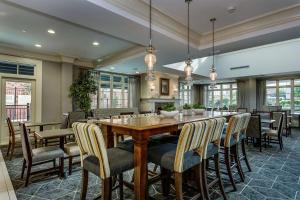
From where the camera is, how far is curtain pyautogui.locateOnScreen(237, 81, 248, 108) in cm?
1071

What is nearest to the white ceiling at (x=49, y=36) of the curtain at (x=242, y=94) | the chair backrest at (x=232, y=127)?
the chair backrest at (x=232, y=127)

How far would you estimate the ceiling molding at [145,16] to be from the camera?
2.82 m

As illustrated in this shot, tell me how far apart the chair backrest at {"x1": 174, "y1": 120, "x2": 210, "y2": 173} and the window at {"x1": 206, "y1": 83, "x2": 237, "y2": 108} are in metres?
10.9

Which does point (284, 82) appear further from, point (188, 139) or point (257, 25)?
point (188, 139)

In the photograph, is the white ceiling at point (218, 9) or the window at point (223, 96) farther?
the window at point (223, 96)

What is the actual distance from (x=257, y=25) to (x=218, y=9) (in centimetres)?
104

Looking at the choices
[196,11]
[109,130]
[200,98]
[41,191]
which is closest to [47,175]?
[41,191]

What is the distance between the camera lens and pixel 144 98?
9273 mm

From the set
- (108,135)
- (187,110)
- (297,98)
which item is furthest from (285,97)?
(108,135)

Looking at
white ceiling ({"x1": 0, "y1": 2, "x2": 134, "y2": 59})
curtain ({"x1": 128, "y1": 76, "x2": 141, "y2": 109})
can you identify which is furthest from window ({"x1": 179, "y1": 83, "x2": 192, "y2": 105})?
white ceiling ({"x1": 0, "y1": 2, "x2": 134, "y2": 59})

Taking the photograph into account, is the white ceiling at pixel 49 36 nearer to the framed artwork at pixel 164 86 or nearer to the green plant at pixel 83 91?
the green plant at pixel 83 91

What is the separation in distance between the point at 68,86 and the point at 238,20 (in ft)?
19.7

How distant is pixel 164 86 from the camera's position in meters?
9.52

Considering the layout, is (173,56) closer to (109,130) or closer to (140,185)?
(109,130)
